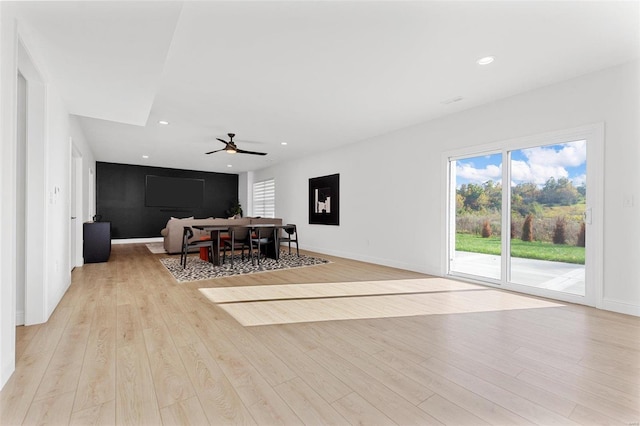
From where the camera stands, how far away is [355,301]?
10.9ft

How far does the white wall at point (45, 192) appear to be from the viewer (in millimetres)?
1696

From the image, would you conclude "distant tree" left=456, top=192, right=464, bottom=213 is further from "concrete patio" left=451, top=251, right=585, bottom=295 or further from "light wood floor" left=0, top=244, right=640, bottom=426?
"light wood floor" left=0, top=244, right=640, bottom=426

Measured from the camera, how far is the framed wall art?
6.83 m

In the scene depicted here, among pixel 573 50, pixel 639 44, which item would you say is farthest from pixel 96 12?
pixel 639 44

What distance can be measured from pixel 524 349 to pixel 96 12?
3.61 m

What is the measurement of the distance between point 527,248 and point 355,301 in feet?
7.64

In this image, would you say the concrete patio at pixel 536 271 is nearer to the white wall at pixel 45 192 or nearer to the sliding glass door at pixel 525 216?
the sliding glass door at pixel 525 216

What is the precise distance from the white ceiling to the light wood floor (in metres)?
2.19

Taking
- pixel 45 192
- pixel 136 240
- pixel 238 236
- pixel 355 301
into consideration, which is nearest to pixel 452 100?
pixel 355 301

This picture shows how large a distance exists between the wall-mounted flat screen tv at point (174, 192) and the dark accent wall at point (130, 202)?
14cm

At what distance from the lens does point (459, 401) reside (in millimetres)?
1535

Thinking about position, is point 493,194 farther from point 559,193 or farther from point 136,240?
point 136,240

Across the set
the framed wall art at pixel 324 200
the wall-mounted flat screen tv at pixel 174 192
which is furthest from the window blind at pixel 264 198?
the framed wall art at pixel 324 200

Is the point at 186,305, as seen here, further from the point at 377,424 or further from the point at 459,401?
the point at 459,401
